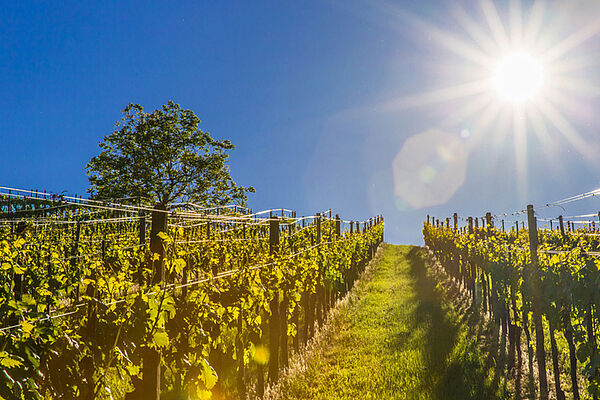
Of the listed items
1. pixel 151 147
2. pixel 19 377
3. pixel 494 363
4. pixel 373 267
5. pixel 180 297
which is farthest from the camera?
pixel 151 147

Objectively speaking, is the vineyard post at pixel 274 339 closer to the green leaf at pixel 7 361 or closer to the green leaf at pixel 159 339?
the green leaf at pixel 159 339

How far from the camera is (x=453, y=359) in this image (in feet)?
19.5

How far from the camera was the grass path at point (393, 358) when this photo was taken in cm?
499

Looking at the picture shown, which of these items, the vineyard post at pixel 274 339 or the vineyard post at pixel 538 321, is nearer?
the vineyard post at pixel 538 321

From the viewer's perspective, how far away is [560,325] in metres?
4.76

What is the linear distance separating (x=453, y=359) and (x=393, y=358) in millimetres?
895

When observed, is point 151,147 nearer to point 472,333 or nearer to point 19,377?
point 472,333

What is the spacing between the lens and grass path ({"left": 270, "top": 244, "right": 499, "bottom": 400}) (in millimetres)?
4992

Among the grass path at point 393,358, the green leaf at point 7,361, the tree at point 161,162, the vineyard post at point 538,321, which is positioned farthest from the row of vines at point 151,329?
the tree at point 161,162

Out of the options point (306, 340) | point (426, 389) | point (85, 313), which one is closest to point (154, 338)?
point (85, 313)

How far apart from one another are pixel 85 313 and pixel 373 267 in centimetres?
1657

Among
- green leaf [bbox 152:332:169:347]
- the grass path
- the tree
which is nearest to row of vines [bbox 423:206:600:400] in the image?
the grass path

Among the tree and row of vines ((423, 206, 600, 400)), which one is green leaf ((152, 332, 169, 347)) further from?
the tree

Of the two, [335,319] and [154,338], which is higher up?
[154,338]
